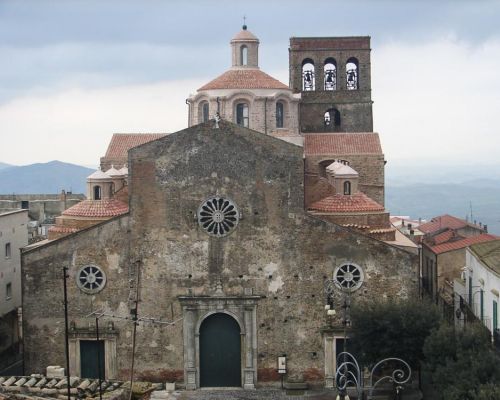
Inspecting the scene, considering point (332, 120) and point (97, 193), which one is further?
point (332, 120)

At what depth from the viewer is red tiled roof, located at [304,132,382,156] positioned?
5219cm

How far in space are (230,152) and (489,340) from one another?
1267 cm

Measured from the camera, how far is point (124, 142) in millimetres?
54656

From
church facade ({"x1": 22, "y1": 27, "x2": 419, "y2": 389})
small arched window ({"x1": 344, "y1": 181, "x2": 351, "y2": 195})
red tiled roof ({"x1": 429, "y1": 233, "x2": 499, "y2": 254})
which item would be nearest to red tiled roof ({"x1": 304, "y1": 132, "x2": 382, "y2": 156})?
red tiled roof ({"x1": 429, "y1": 233, "x2": 499, "y2": 254})

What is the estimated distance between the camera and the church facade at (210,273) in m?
37.8

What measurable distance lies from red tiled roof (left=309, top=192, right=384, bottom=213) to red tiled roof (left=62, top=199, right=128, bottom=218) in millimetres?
8412

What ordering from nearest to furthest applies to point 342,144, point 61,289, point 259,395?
point 259,395
point 61,289
point 342,144

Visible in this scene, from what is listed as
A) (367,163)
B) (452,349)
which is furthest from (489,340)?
(367,163)

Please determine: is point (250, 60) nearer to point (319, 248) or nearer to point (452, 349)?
point (319, 248)

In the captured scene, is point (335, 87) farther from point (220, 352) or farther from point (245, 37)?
point (220, 352)

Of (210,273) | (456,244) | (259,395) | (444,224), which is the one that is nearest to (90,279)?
(210,273)

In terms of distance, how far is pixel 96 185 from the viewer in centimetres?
4284

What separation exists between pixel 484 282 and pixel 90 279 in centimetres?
1502

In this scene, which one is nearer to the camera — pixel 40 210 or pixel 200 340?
pixel 200 340
